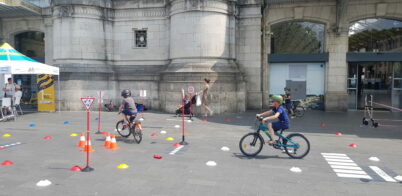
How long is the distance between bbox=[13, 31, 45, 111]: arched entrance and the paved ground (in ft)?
36.3

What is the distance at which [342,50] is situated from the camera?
58.1ft

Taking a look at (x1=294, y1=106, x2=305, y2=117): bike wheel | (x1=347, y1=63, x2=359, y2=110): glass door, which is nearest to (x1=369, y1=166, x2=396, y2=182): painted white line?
(x1=294, y1=106, x2=305, y2=117): bike wheel

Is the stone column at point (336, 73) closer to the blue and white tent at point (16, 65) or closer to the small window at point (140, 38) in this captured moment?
the small window at point (140, 38)

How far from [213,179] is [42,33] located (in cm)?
1974

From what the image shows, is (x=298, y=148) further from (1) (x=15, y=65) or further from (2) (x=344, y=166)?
(1) (x=15, y=65)

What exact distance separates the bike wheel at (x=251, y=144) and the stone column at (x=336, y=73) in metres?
12.1

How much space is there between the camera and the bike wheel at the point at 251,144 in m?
7.65

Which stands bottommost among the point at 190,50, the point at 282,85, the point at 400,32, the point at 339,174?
the point at 339,174

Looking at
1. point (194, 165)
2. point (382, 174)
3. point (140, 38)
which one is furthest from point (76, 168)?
point (140, 38)

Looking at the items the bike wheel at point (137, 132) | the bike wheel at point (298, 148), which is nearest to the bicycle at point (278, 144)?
the bike wheel at point (298, 148)

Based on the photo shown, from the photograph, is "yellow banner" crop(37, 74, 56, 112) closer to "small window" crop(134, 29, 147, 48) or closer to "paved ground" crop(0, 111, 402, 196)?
"small window" crop(134, 29, 147, 48)

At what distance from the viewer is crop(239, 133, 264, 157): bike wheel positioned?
7648 mm

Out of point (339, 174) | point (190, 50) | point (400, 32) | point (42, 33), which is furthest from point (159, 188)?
point (42, 33)

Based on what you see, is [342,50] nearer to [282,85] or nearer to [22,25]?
[282,85]
